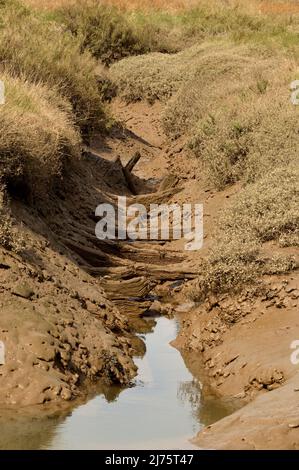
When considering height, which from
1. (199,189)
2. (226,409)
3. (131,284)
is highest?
(199,189)

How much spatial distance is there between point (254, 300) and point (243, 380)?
1.65 m

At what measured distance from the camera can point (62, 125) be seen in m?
13.6

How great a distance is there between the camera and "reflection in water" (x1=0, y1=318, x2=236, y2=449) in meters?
7.36

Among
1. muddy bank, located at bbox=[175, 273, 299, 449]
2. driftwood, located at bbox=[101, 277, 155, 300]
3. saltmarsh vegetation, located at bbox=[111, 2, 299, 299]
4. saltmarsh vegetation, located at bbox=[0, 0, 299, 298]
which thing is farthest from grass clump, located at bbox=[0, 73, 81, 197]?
muddy bank, located at bbox=[175, 273, 299, 449]

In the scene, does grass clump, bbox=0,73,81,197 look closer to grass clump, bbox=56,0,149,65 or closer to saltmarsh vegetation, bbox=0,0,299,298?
saltmarsh vegetation, bbox=0,0,299,298

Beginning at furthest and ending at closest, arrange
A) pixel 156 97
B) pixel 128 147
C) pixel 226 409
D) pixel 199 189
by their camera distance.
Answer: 1. pixel 156 97
2. pixel 128 147
3. pixel 199 189
4. pixel 226 409

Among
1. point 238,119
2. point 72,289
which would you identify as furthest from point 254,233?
point 238,119

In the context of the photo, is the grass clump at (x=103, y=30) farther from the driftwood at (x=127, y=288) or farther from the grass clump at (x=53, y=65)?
the driftwood at (x=127, y=288)

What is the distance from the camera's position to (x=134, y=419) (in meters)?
8.22

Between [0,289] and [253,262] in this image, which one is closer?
[0,289]

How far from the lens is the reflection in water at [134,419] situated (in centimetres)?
736

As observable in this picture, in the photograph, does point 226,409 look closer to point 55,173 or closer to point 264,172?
point 55,173

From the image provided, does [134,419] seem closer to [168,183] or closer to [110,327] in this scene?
[110,327]

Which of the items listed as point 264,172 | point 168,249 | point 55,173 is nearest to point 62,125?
point 55,173
